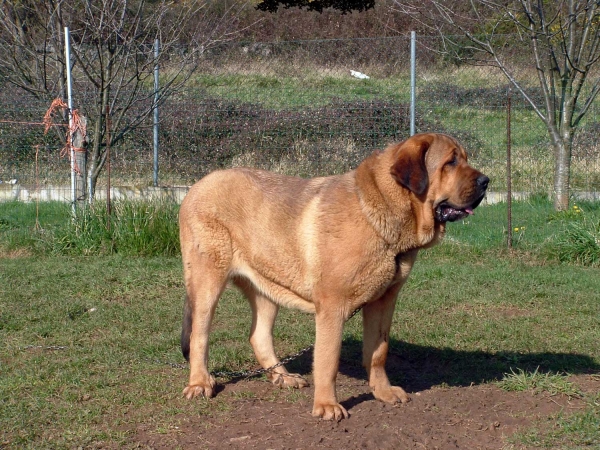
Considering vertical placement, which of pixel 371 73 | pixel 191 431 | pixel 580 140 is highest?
pixel 371 73

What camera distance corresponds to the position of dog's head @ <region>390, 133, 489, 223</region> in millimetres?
4762

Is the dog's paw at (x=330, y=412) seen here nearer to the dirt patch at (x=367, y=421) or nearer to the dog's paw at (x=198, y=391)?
the dirt patch at (x=367, y=421)

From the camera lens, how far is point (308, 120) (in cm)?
1325

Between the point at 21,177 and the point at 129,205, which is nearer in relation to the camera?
the point at 129,205

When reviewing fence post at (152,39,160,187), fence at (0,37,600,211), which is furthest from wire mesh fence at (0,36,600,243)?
fence post at (152,39,160,187)

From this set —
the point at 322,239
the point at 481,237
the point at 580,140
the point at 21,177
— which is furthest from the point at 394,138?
the point at 322,239

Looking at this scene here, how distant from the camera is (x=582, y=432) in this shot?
4.62 meters

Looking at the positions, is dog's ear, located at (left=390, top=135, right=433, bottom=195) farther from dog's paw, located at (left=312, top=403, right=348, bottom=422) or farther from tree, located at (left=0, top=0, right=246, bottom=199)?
tree, located at (left=0, top=0, right=246, bottom=199)

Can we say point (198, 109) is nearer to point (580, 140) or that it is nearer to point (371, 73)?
point (371, 73)

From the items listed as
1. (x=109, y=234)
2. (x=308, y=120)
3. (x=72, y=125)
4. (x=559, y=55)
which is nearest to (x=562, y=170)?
(x=559, y=55)

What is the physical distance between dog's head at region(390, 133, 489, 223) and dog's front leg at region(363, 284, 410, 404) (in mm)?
760

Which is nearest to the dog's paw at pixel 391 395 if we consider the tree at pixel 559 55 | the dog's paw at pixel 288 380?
the dog's paw at pixel 288 380

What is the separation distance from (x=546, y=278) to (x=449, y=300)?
1.49 m

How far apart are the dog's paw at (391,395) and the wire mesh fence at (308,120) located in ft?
24.9
